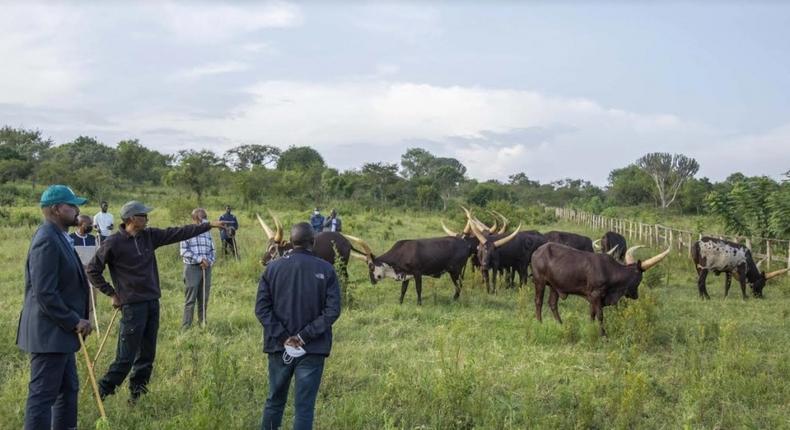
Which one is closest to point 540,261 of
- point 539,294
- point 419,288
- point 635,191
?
point 539,294

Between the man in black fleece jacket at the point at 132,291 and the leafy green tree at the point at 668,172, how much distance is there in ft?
178

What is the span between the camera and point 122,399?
5285 millimetres

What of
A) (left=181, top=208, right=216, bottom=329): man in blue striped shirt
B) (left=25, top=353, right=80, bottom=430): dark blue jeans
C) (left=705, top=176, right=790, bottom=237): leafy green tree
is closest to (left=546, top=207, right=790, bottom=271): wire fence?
(left=705, top=176, right=790, bottom=237): leafy green tree

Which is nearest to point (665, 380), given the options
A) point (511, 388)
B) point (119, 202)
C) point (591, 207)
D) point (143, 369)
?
point (511, 388)

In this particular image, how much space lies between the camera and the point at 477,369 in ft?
20.0

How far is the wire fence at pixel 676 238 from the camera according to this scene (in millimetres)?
14563

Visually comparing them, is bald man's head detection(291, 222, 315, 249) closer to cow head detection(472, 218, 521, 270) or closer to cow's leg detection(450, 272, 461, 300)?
cow's leg detection(450, 272, 461, 300)

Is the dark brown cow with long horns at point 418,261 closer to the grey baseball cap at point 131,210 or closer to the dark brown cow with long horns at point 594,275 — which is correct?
the dark brown cow with long horns at point 594,275

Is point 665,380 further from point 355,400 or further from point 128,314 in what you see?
point 128,314

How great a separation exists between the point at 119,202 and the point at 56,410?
31445mm

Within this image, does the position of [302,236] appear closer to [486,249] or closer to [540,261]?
[540,261]

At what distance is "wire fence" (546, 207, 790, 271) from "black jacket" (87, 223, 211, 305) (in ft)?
40.5

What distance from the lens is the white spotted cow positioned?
39.7 feet

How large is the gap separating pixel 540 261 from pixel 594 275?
3.40 ft
